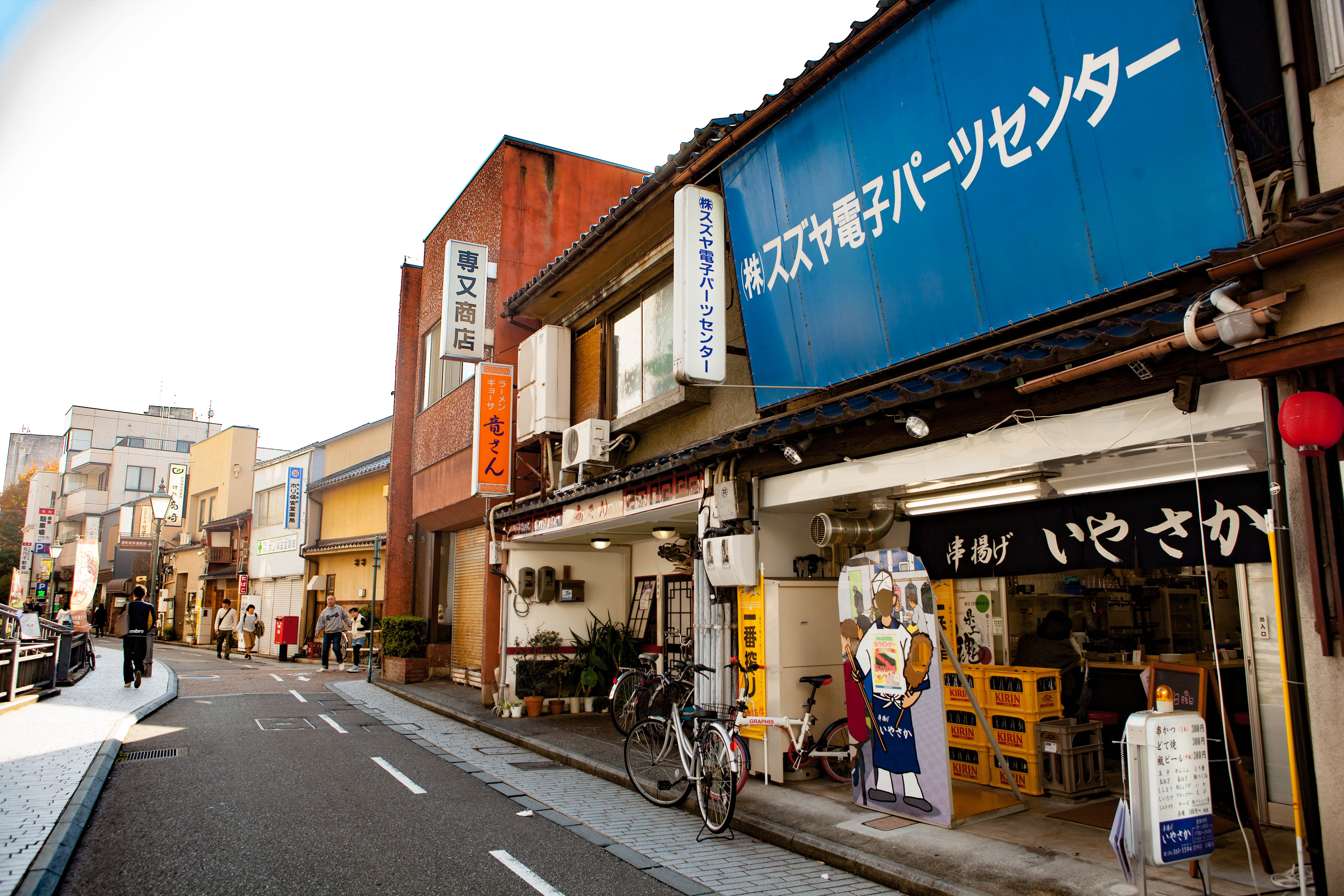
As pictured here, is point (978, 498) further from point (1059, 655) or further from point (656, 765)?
point (656, 765)

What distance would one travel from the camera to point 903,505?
9016 millimetres

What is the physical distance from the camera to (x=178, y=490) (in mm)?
44969

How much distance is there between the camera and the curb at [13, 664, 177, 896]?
18.2 feet

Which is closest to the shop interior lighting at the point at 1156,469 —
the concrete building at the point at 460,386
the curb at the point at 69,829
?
the curb at the point at 69,829

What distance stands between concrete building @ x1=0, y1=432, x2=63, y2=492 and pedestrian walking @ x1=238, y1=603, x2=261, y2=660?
57.6m

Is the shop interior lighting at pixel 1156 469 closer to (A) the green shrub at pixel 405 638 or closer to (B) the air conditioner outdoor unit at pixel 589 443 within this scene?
(B) the air conditioner outdoor unit at pixel 589 443

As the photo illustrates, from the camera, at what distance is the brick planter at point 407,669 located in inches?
796

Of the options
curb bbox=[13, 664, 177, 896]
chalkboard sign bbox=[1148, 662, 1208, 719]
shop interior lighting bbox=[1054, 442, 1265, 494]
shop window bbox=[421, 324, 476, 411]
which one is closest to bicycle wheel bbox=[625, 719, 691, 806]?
chalkboard sign bbox=[1148, 662, 1208, 719]

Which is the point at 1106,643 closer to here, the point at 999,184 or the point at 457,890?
the point at 999,184

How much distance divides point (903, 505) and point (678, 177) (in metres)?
5.08

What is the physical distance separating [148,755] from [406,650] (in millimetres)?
9794

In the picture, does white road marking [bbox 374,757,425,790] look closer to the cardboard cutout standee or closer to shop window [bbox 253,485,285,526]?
the cardboard cutout standee

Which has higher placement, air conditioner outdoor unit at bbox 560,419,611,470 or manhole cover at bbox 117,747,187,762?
air conditioner outdoor unit at bbox 560,419,611,470

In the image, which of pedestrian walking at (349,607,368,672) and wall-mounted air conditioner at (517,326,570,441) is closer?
wall-mounted air conditioner at (517,326,570,441)
